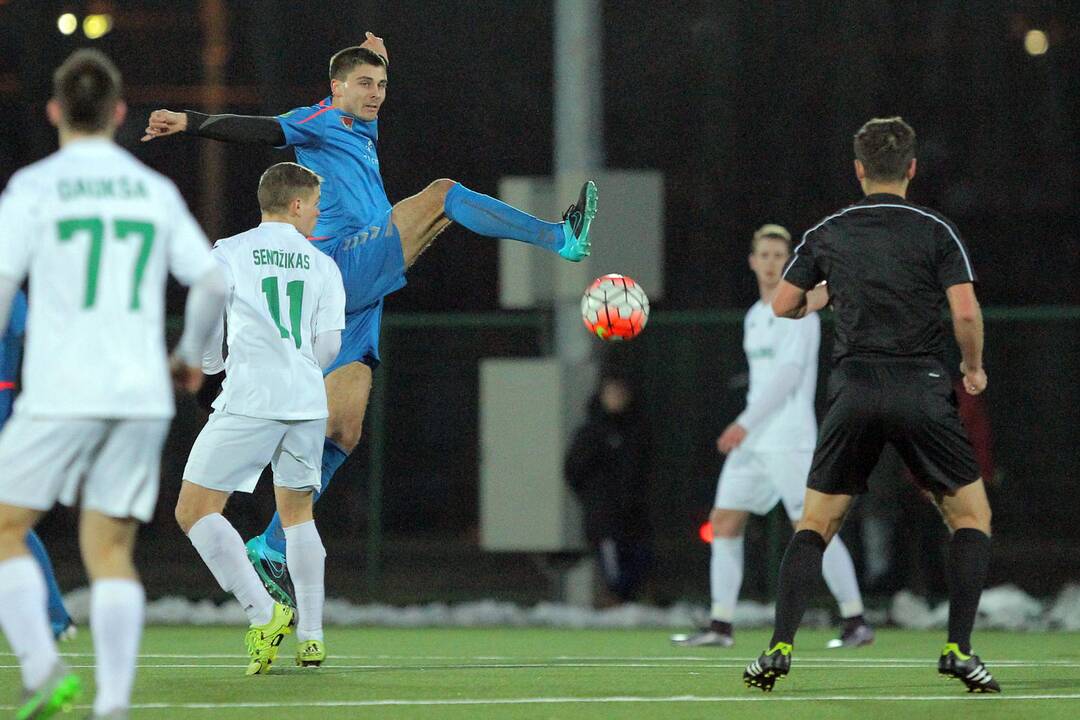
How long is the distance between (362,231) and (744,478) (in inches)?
105

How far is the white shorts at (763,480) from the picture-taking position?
9984mm

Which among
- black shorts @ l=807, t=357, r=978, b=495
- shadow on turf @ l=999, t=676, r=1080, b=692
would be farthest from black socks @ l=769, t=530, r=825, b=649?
shadow on turf @ l=999, t=676, r=1080, b=692

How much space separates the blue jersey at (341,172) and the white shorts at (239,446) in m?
1.46

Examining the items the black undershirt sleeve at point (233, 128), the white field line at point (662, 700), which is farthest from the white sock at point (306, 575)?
the black undershirt sleeve at point (233, 128)

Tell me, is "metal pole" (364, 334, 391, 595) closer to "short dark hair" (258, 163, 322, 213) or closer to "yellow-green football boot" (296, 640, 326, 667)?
"yellow-green football boot" (296, 640, 326, 667)

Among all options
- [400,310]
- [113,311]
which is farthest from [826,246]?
[400,310]

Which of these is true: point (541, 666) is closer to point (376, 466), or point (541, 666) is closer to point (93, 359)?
point (93, 359)

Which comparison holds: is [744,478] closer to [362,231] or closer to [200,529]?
[362,231]

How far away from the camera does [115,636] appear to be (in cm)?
519

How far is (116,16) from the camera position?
59.4ft

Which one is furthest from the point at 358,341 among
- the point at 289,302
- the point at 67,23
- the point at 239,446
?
the point at 67,23

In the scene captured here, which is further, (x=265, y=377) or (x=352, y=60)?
(x=352, y=60)

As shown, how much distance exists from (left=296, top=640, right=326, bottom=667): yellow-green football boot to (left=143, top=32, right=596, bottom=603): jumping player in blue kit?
3.15ft

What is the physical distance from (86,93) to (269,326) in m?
2.12
